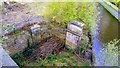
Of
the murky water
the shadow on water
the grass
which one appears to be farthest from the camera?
the murky water

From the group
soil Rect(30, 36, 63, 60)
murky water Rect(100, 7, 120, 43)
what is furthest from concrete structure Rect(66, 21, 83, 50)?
murky water Rect(100, 7, 120, 43)

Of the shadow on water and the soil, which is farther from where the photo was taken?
the shadow on water

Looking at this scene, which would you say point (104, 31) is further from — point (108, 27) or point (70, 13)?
point (70, 13)

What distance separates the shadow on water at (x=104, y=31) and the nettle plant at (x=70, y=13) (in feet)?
1.20

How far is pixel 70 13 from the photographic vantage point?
15.6ft

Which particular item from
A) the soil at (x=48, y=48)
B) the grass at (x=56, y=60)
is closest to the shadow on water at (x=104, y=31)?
the grass at (x=56, y=60)

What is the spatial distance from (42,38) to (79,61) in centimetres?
95

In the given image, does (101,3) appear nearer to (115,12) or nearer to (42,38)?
(115,12)

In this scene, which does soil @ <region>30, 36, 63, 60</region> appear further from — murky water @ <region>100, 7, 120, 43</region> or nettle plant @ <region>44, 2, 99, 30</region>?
murky water @ <region>100, 7, 120, 43</region>

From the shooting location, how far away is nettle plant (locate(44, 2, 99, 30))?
469 centimetres

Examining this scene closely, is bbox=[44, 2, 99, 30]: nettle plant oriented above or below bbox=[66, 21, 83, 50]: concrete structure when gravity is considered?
above

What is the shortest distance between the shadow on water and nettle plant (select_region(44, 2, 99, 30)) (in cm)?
37

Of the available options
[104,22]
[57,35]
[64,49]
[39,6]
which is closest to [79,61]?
[64,49]

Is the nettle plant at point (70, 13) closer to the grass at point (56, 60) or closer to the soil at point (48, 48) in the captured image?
the soil at point (48, 48)
